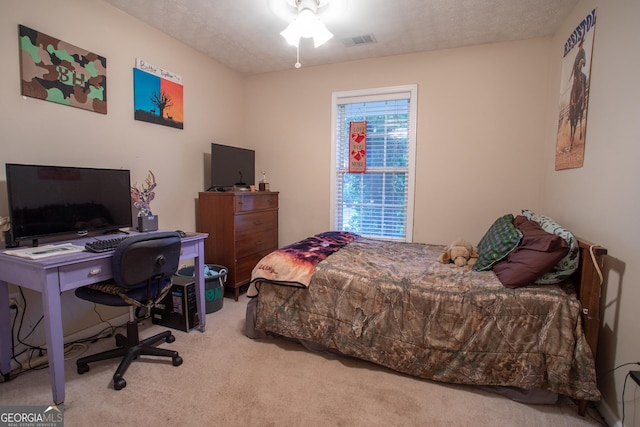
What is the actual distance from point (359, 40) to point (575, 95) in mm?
1847

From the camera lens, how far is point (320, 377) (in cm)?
194

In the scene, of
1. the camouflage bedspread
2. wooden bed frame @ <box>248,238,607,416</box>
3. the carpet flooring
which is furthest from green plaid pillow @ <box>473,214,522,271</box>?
the carpet flooring

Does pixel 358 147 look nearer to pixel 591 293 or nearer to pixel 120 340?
pixel 591 293

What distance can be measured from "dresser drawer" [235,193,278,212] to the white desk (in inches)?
56.9

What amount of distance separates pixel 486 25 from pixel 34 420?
161 inches

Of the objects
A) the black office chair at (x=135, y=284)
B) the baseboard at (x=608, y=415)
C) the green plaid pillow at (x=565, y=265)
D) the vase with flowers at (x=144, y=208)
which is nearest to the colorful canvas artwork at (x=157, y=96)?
the vase with flowers at (x=144, y=208)

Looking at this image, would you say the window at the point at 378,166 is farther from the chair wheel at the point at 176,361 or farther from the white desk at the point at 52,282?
the white desk at the point at 52,282

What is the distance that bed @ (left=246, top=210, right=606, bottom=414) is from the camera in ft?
5.37

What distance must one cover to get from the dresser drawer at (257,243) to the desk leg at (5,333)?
5.48 feet

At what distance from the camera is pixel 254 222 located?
340 centimetres

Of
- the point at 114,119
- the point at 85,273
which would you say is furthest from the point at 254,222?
the point at 85,273

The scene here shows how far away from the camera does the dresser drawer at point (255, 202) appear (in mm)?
3131

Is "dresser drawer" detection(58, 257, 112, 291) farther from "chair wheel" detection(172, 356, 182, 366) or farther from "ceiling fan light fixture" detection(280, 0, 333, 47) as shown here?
"ceiling fan light fixture" detection(280, 0, 333, 47)

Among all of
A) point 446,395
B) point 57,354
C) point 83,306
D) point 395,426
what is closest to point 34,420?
point 57,354
